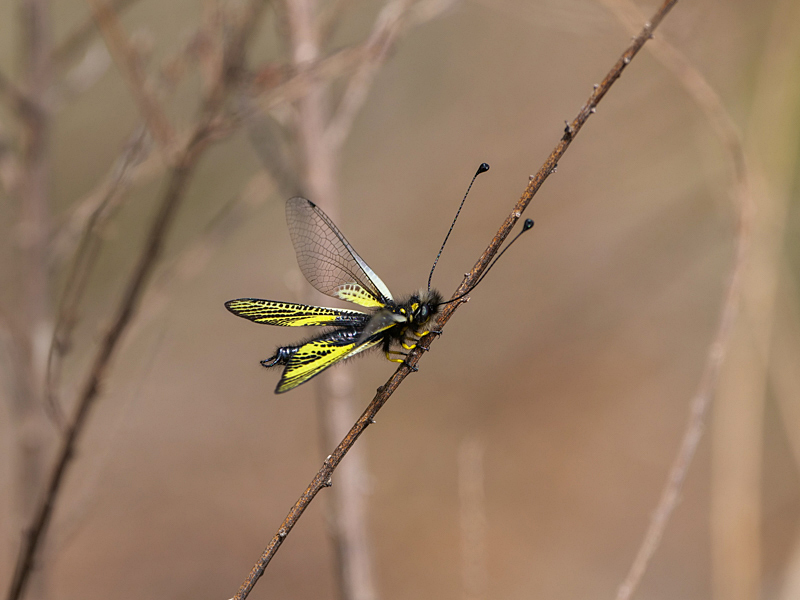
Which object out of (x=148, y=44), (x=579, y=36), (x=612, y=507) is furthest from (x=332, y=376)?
(x=579, y=36)

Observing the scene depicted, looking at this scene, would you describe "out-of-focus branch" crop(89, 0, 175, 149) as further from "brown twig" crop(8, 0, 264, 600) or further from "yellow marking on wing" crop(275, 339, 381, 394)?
"yellow marking on wing" crop(275, 339, 381, 394)

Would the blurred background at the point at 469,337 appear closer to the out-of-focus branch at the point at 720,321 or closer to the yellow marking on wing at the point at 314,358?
the out-of-focus branch at the point at 720,321

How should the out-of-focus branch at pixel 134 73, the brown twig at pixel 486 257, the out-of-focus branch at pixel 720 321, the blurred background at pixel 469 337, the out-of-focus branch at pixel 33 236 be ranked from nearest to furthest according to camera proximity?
the brown twig at pixel 486 257 < the out-of-focus branch at pixel 720 321 < the out-of-focus branch at pixel 134 73 < the out-of-focus branch at pixel 33 236 < the blurred background at pixel 469 337

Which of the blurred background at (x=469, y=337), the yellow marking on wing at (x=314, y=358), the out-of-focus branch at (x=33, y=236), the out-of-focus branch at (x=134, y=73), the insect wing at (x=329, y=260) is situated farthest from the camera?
the blurred background at (x=469, y=337)

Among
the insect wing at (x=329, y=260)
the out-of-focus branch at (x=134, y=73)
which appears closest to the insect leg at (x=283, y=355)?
the insect wing at (x=329, y=260)

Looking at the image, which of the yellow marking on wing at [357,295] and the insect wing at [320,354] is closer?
the insect wing at [320,354]

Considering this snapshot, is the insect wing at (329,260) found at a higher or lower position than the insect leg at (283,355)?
higher

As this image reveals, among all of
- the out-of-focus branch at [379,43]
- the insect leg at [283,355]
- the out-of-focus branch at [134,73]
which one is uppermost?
the out-of-focus branch at [379,43]

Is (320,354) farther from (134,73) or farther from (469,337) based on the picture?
(469,337)

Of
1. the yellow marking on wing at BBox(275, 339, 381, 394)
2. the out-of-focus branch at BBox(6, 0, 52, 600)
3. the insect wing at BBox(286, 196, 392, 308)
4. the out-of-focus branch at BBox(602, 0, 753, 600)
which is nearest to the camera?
the yellow marking on wing at BBox(275, 339, 381, 394)

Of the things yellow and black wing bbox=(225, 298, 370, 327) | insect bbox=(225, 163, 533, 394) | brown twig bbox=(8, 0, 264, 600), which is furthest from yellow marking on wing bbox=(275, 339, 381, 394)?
brown twig bbox=(8, 0, 264, 600)
